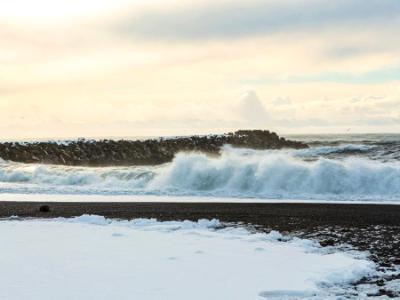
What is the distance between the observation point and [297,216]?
43.0ft

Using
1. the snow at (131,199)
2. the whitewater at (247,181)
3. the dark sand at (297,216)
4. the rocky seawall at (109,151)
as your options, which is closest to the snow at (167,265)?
the dark sand at (297,216)

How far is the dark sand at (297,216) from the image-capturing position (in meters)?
9.38

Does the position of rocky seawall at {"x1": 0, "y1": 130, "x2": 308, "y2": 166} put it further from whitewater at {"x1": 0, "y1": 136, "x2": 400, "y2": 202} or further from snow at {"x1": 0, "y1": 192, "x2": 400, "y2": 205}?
snow at {"x1": 0, "y1": 192, "x2": 400, "y2": 205}

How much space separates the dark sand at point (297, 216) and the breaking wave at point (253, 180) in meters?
4.36

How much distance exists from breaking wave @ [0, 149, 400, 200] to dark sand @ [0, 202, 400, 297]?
436cm

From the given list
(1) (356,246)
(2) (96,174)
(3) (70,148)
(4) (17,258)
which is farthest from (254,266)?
(3) (70,148)

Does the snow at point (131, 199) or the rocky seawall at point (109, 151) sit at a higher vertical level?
the rocky seawall at point (109, 151)

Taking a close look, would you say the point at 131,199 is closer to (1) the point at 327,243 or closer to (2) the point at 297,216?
(2) the point at 297,216

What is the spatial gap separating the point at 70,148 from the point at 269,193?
22101 mm

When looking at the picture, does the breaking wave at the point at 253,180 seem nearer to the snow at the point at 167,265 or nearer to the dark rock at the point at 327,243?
the dark rock at the point at 327,243

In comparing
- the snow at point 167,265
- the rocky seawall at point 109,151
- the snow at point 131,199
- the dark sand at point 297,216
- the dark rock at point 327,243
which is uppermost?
the rocky seawall at point 109,151

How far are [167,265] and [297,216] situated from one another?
6.49 meters

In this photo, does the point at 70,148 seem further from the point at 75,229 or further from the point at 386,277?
the point at 386,277

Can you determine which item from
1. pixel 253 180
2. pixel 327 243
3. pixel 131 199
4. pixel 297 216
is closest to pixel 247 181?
pixel 253 180
